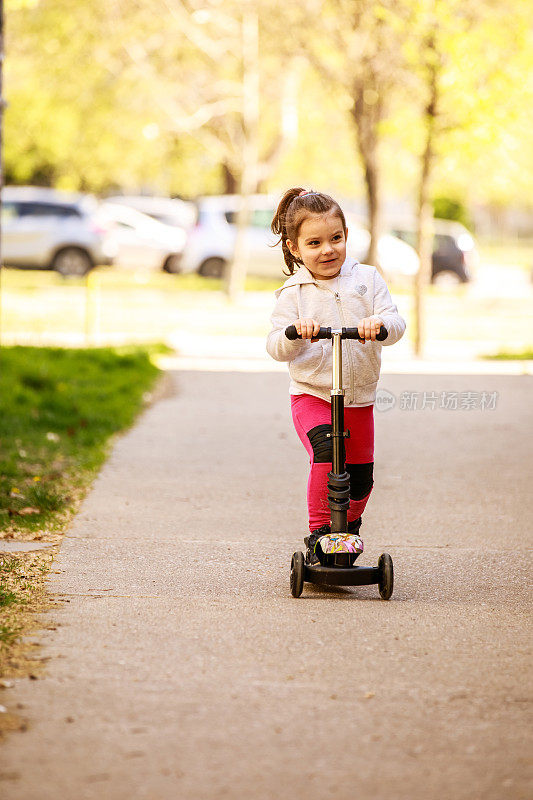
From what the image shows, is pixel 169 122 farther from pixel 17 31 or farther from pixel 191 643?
pixel 191 643

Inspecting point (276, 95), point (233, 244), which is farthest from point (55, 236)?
point (276, 95)

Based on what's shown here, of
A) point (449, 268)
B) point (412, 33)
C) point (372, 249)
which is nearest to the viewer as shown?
point (412, 33)

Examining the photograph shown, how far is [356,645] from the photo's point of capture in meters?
4.16

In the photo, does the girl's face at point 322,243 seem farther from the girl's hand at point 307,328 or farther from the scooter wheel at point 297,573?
the scooter wheel at point 297,573

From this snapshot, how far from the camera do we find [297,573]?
4730 mm

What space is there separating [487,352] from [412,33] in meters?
4.07

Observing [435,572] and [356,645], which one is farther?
[435,572]

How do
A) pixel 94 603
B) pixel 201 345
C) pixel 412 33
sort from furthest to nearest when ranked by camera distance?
pixel 201 345
pixel 412 33
pixel 94 603

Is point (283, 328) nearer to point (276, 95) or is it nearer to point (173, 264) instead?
point (276, 95)

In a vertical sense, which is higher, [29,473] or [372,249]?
[372,249]

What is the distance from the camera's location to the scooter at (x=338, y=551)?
4.68m

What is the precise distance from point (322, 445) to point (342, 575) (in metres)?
0.52

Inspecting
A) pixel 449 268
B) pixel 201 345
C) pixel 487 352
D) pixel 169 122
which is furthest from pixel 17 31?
pixel 487 352

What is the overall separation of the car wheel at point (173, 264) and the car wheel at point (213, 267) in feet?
4.13
